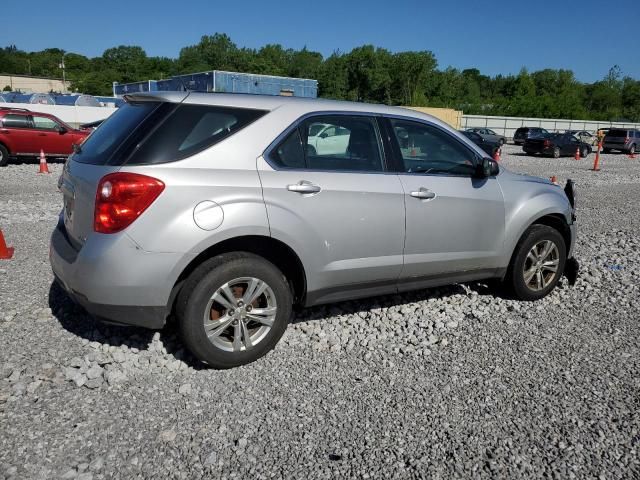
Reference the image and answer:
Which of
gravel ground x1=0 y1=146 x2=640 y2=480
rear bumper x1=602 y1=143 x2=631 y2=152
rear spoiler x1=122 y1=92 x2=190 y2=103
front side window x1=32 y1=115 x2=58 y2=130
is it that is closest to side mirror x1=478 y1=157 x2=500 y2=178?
gravel ground x1=0 y1=146 x2=640 y2=480

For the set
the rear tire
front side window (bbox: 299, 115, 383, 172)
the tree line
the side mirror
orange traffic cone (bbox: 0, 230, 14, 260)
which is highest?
the tree line

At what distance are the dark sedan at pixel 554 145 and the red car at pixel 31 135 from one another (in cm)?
2258

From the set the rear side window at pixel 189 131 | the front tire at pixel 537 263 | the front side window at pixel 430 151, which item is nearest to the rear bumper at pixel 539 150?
the front tire at pixel 537 263

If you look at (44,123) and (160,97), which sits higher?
(44,123)

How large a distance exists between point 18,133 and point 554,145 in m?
24.8

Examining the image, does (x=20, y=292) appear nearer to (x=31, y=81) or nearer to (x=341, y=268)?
(x=341, y=268)

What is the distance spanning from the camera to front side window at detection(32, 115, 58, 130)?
16.4 m

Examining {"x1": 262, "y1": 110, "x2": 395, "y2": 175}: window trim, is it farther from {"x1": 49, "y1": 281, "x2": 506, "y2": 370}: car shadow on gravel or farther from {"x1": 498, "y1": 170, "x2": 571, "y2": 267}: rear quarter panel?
{"x1": 49, "y1": 281, "x2": 506, "y2": 370}: car shadow on gravel

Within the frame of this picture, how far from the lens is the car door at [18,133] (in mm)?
15594

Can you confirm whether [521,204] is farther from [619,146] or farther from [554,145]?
[619,146]

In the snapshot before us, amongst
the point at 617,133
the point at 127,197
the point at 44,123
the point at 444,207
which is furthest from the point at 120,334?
the point at 617,133

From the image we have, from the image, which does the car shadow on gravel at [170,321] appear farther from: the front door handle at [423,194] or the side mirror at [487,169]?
the side mirror at [487,169]

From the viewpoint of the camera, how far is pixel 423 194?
161 inches

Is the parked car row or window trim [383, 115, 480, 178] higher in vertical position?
the parked car row
